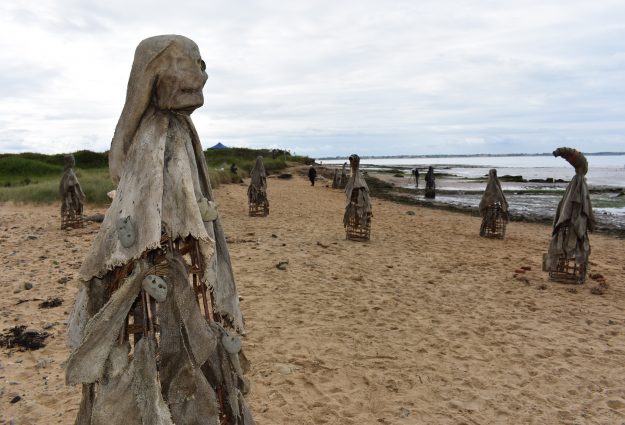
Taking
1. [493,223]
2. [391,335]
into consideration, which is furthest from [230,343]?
[493,223]

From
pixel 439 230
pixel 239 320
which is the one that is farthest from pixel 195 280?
pixel 439 230

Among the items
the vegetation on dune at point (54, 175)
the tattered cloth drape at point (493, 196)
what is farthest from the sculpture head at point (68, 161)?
the tattered cloth drape at point (493, 196)

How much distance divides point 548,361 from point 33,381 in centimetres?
596

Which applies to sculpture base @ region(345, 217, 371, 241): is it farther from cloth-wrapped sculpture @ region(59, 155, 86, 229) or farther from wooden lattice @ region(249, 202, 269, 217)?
cloth-wrapped sculpture @ region(59, 155, 86, 229)

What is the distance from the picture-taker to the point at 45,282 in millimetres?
8453

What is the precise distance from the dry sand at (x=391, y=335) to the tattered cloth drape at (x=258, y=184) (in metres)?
4.27

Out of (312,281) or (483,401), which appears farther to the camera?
(312,281)

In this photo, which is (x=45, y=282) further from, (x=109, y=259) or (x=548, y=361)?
(x=548, y=361)

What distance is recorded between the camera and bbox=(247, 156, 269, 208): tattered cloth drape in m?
16.7

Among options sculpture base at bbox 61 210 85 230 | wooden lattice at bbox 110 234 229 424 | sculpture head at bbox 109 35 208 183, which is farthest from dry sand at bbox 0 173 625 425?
sculpture head at bbox 109 35 208 183

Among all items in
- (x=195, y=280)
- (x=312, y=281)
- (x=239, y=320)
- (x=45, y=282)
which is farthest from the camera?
(x=312, y=281)

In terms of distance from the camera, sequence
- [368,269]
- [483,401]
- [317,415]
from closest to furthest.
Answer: [317,415], [483,401], [368,269]

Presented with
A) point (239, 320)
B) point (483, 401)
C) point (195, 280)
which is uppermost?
point (195, 280)

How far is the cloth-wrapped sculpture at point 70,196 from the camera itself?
13484 mm
